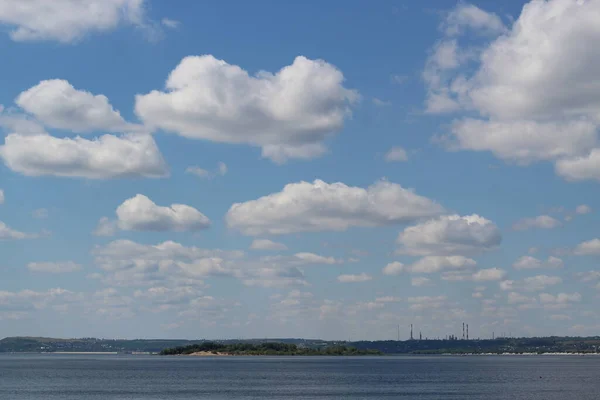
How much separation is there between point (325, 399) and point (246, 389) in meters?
35.1

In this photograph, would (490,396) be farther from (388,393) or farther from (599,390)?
(599,390)

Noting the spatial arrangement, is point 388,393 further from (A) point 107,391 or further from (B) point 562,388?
(A) point 107,391

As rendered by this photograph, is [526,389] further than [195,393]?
Yes

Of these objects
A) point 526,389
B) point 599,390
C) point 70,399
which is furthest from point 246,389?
point 599,390

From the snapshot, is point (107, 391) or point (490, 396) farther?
point (107, 391)

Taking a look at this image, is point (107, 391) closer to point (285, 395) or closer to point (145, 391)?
point (145, 391)

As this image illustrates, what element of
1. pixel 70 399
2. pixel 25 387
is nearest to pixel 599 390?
pixel 70 399

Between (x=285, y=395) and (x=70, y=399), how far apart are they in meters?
40.4

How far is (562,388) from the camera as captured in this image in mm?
183500

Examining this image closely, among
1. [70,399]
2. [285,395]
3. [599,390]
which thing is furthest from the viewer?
[599,390]

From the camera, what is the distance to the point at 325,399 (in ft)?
494

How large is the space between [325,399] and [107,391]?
48.3 m

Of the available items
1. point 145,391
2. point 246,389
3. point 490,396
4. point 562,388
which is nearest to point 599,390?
point 562,388

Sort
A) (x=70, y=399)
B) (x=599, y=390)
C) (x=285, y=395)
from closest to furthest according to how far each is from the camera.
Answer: (x=70, y=399) → (x=285, y=395) → (x=599, y=390)
